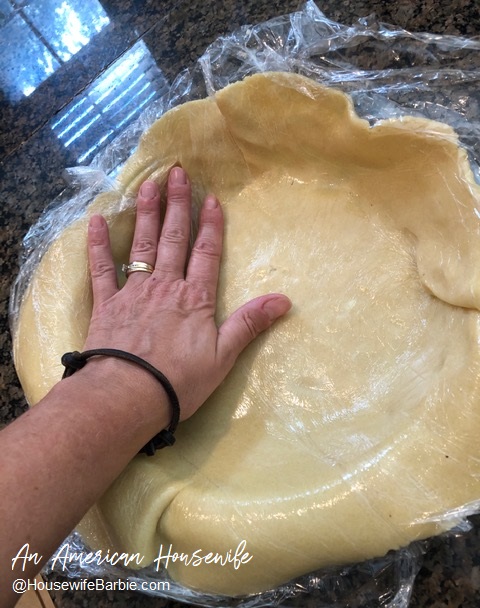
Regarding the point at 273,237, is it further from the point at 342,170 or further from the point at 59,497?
the point at 59,497

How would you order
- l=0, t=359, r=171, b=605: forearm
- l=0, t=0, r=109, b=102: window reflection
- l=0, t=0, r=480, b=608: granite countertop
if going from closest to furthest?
l=0, t=359, r=171, b=605: forearm
l=0, t=0, r=480, b=608: granite countertop
l=0, t=0, r=109, b=102: window reflection

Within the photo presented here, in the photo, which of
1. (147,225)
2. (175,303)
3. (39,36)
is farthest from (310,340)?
(39,36)

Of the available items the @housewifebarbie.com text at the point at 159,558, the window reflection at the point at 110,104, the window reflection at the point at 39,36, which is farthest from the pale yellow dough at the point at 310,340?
the window reflection at the point at 39,36

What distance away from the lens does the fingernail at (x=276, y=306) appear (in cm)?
76

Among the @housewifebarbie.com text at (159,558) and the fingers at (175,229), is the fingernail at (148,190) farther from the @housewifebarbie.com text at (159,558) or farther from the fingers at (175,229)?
the @housewifebarbie.com text at (159,558)

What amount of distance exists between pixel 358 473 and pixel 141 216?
50 centimetres

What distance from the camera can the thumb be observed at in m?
0.74

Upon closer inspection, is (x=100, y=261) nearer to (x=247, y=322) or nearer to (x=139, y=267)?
(x=139, y=267)

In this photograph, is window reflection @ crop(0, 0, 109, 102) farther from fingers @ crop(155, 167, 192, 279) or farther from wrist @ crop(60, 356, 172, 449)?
wrist @ crop(60, 356, 172, 449)

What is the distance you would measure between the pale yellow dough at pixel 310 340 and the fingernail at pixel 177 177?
0.07 ft

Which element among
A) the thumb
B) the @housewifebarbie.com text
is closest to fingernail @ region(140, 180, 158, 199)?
the thumb

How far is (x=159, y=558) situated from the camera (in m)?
0.65

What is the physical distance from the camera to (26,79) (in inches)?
46.9

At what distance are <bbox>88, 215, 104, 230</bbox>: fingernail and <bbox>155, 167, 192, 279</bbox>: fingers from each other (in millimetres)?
94
